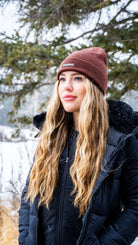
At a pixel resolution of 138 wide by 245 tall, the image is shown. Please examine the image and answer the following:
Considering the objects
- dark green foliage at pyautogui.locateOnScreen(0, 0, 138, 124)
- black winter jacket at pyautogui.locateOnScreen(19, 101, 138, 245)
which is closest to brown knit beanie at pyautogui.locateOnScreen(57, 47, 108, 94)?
black winter jacket at pyautogui.locateOnScreen(19, 101, 138, 245)

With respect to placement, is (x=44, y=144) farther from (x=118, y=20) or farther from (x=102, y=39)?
(x=118, y=20)

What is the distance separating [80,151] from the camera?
154 centimetres

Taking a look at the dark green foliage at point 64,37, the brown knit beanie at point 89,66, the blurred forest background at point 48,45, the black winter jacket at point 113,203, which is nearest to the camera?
the black winter jacket at point 113,203

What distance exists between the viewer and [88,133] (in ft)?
5.16

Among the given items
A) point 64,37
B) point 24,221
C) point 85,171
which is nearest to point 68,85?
point 85,171

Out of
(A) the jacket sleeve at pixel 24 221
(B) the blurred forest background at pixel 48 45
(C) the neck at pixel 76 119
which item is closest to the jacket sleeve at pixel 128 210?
(C) the neck at pixel 76 119

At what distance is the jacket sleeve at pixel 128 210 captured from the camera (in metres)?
1.37

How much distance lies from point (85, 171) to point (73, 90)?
21.1 inches

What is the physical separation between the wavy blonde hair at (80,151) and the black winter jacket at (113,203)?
7cm

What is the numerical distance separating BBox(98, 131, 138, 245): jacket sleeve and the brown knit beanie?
46 centimetres

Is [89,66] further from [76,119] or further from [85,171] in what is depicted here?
[85,171]

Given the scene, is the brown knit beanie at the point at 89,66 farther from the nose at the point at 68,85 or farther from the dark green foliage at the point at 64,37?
the dark green foliage at the point at 64,37

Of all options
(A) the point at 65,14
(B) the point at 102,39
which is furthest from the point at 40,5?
(B) the point at 102,39

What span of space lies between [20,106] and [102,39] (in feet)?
8.13
